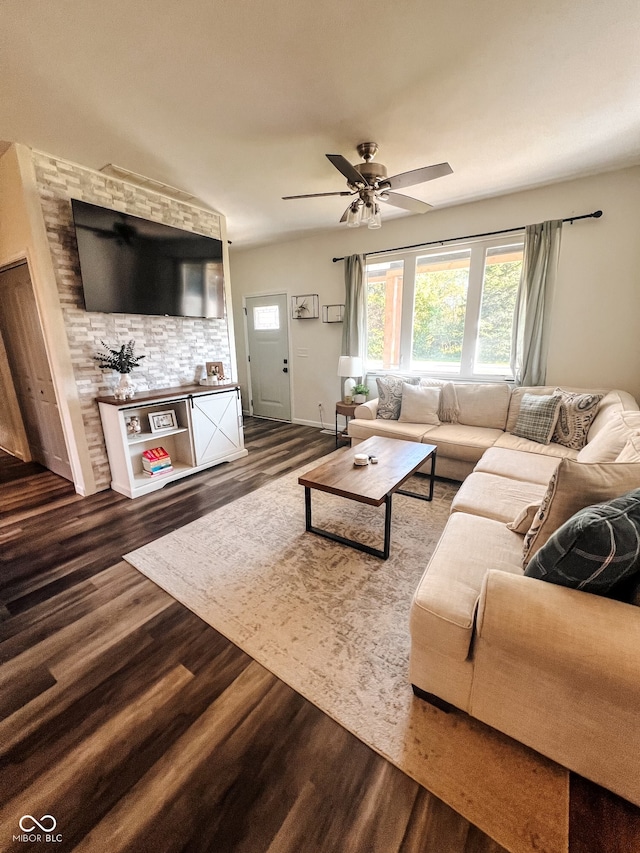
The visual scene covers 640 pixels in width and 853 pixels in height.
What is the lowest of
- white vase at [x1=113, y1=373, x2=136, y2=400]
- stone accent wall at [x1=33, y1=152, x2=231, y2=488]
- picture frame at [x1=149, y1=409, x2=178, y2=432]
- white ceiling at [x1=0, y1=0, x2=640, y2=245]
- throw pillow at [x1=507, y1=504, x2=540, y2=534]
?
throw pillow at [x1=507, y1=504, x2=540, y2=534]

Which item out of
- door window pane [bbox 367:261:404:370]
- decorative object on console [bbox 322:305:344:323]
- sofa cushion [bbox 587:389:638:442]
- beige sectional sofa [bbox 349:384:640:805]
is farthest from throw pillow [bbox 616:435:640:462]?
decorative object on console [bbox 322:305:344:323]

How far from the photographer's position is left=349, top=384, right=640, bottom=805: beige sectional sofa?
0.95 meters

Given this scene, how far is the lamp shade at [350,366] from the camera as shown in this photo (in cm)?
427

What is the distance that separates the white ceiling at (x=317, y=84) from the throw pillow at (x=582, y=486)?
197 cm

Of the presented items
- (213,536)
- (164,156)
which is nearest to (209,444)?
(213,536)

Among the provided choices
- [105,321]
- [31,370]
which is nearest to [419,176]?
[105,321]

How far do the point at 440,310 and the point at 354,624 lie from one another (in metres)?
3.52

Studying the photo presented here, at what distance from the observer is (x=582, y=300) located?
10.6 ft

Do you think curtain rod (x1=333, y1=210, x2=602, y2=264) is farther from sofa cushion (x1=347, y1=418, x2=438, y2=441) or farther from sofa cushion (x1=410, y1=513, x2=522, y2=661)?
sofa cushion (x1=410, y1=513, x2=522, y2=661)

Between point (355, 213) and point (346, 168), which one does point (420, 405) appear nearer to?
point (355, 213)

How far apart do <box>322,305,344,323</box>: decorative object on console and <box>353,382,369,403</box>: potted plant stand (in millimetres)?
1014

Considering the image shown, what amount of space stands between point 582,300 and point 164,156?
12.8 ft

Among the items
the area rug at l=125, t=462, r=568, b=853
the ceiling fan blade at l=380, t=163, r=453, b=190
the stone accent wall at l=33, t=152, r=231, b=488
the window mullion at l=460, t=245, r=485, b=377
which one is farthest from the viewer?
the window mullion at l=460, t=245, r=485, b=377

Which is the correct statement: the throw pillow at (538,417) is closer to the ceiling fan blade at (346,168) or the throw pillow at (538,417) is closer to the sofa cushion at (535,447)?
the sofa cushion at (535,447)
